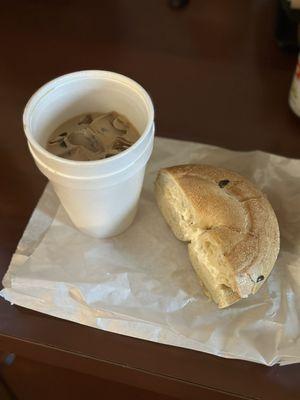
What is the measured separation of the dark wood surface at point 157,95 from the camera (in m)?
0.57

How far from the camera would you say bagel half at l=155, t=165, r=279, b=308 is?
0.57m

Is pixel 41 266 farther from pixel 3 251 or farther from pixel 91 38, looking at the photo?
pixel 91 38

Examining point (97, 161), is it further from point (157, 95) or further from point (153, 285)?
point (157, 95)

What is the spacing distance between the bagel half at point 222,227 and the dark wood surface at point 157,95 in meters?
0.09

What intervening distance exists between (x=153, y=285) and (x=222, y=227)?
0.36ft

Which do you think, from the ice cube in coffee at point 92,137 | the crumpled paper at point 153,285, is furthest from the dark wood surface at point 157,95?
the ice cube in coffee at point 92,137

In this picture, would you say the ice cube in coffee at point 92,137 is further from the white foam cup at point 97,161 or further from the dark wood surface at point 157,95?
the dark wood surface at point 157,95

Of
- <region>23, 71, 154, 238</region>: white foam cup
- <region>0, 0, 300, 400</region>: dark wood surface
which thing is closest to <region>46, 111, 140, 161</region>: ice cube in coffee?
<region>23, 71, 154, 238</region>: white foam cup

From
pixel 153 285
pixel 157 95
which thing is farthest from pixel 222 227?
pixel 157 95

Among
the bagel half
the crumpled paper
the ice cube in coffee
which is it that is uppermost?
the ice cube in coffee

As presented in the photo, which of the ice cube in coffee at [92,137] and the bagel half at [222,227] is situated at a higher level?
the ice cube in coffee at [92,137]

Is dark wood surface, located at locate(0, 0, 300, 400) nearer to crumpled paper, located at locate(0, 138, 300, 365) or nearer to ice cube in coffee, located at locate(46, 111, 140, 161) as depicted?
crumpled paper, located at locate(0, 138, 300, 365)

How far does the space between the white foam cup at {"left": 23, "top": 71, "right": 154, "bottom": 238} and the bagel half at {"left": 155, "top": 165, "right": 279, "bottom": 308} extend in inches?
2.2

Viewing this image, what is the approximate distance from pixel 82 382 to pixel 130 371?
0.37 meters
